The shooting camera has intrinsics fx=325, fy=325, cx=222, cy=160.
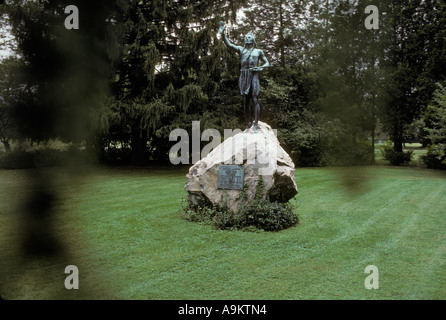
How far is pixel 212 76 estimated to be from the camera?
1488cm

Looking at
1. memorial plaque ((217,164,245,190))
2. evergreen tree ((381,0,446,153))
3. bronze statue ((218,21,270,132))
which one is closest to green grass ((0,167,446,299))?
memorial plaque ((217,164,245,190))

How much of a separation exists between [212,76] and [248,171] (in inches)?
371

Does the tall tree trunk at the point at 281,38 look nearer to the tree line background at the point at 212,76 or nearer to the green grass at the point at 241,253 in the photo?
the tree line background at the point at 212,76

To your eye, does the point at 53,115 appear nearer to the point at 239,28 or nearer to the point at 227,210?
the point at 227,210

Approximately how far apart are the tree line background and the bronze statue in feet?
6.10

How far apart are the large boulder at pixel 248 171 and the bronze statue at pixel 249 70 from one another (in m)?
1.05

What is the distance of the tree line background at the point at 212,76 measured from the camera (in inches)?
32.0

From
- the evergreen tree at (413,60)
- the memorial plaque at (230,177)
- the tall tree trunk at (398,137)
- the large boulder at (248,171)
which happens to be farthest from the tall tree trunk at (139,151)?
the tall tree trunk at (398,137)

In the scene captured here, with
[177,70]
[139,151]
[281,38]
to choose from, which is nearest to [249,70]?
[177,70]

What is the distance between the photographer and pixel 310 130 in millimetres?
17969

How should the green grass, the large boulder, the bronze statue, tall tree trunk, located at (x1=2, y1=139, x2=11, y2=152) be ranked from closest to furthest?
tall tree trunk, located at (x1=2, y1=139, x2=11, y2=152), the green grass, the large boulder, the bronze statue

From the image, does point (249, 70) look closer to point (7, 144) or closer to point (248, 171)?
point (248, 171)

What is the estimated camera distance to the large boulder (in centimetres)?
637

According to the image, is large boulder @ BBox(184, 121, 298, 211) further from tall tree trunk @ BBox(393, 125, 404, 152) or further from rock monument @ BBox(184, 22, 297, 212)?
tall tree trunk @ BBox(393, 125, 404, 152)
